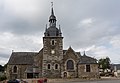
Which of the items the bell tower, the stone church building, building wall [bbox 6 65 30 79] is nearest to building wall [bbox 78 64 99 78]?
the stone church building

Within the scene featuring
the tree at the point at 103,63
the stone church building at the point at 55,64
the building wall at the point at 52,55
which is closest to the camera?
the building wall at the point at 52,55

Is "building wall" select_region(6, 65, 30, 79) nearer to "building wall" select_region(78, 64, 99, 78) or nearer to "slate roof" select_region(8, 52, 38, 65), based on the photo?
"slate roof" select_region(8, 52, 38, 65)

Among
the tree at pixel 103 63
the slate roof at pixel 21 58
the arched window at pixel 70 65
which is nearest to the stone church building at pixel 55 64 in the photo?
the arched window at pixel 70 65

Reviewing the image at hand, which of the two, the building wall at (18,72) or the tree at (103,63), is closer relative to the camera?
the building wall at (18,72)

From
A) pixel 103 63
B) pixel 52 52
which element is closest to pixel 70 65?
pixel 52 52

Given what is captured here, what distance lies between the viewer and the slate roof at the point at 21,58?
5595 cm

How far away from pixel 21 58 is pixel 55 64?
9818mm

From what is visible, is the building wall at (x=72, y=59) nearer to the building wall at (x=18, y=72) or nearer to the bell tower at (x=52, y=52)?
the bell tower at (x=52, y=52)

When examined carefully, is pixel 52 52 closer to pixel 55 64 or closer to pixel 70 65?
pixel 55 64

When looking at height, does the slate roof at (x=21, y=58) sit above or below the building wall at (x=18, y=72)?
above

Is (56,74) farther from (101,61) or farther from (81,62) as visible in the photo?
(101,61)

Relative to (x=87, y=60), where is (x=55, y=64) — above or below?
below

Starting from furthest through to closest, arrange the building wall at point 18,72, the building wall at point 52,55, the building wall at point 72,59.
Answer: the building wall at point 18,72, the building wall at point 72,59, the building wall at point 52,55

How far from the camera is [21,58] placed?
57.3 metres
